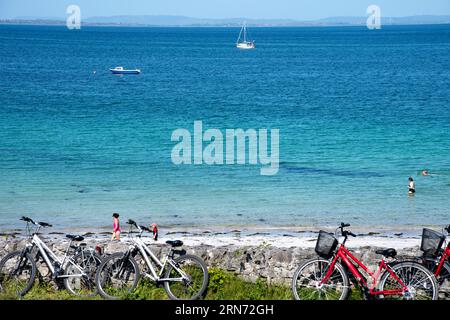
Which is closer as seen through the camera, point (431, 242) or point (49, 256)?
point (431, 242)

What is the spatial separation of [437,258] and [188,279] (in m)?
3.45

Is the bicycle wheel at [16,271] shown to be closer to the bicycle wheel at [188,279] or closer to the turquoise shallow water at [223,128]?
the bicycle wheel at [188,279]

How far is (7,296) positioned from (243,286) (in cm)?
345

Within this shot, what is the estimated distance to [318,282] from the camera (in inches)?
358

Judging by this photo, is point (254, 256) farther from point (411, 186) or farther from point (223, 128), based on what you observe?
point (223, 128)

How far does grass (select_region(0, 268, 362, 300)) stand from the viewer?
9453mm

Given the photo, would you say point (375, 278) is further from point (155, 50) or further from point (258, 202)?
point (155, 50)

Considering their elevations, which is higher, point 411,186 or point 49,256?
point 49,256

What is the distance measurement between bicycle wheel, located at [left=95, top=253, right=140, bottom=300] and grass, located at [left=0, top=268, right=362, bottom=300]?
0.14 meters

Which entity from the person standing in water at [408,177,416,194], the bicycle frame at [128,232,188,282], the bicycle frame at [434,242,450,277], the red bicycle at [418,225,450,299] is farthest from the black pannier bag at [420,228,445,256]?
the person standing in water at [408,177,416,194]

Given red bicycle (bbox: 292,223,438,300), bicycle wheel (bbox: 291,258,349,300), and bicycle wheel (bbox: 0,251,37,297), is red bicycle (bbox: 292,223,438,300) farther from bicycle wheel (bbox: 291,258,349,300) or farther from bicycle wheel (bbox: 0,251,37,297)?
bicycle wheel (bbox: 0,251,37,297)


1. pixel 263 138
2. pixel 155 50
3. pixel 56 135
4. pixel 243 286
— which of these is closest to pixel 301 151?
pixel 263 138

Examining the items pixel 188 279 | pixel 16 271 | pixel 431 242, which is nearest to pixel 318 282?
pixel 431 242

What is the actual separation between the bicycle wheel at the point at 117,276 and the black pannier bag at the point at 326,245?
263 cm
